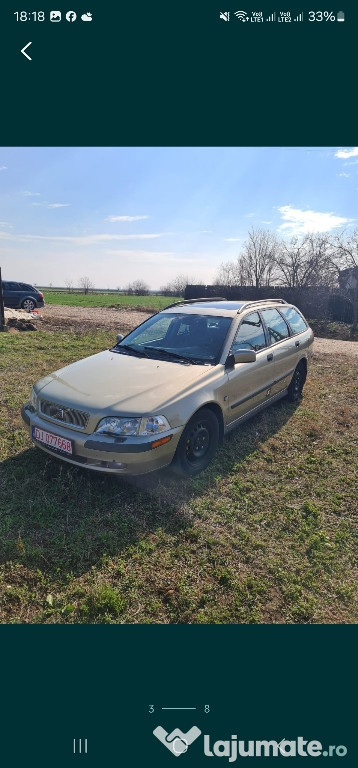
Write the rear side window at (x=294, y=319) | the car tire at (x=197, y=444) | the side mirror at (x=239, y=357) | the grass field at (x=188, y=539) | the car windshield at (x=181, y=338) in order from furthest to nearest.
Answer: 1. the rear side window at (x=294, y=319)
2. the car windshield at (x=181, y=338)
3. the side mirror at (x=239, y=357)
4. the car tire at (x=197, y=444)
5. the grass field at (x=188, y=539)

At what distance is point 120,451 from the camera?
2.83 metres

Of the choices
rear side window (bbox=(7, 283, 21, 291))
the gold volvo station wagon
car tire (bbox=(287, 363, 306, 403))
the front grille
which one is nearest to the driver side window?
the gold volvo station wagon

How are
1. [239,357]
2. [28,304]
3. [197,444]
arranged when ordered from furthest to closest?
[28,304] < [239,357] < [197,444]

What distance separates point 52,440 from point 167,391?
1028mm

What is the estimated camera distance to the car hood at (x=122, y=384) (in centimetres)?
300

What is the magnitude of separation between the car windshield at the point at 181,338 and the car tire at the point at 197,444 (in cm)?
60

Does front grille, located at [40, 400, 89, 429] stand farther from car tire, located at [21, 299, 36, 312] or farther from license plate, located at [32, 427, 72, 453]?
car tire, located at [21, 299, 36, 312]

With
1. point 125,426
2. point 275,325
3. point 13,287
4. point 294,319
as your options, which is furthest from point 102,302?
point 125,426

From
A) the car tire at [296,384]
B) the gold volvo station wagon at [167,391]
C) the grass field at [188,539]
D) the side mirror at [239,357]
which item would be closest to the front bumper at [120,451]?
the gold volvo station wagon at [167,391]

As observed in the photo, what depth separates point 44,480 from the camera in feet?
11.0
